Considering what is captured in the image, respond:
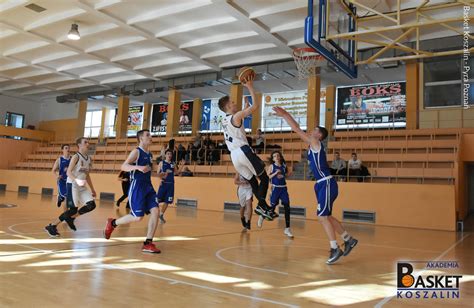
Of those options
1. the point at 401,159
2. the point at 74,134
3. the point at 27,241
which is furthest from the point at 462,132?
the point at 74,134

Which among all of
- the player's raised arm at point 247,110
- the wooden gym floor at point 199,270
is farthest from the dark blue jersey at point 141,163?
the player's raised arm at point 247,110

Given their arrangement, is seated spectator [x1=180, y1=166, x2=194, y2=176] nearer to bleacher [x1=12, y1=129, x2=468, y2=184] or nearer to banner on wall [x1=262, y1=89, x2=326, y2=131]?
bleacher [x1=12, y1=129, x2=468, y2=184]

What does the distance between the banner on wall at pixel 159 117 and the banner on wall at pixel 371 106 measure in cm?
1258

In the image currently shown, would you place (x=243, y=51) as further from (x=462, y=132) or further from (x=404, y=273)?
(x=404, y=273)

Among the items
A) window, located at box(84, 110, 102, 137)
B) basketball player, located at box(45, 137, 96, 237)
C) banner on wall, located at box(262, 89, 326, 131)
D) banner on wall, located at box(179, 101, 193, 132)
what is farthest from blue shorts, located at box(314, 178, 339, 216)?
window, located at box(84, 110, 102, 137)

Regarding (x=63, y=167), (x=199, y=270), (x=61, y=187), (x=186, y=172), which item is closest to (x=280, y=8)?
(x=186, y=172)

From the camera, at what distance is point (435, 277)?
429 centimetres

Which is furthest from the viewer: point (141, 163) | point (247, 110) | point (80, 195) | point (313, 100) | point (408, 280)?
point (313, 100)

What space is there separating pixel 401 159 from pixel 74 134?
23.0 m

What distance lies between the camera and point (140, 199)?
5680 millimetres

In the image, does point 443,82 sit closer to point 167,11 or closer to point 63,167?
point 167,11

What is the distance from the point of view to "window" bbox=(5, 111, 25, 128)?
28.0 metres

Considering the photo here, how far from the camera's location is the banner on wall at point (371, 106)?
65.1ft

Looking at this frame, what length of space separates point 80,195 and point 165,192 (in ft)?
8.15
